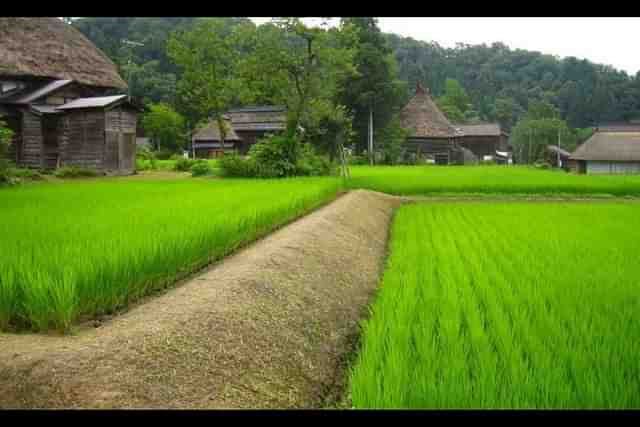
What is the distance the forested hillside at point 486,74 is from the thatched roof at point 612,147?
41.1ft

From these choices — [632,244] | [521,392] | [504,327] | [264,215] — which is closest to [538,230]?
[632,244]

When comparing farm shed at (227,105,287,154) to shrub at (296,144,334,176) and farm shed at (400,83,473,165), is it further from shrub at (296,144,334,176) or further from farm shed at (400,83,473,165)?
shrub at (296,144,334,176)

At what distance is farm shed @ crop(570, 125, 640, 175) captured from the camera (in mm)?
29953

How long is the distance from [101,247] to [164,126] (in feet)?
102

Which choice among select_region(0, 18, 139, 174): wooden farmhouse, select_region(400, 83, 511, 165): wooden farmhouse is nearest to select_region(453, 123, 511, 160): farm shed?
select_region(400, 83, 511, 165): wooden farmhouse

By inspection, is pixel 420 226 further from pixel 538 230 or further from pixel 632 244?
pixel 632 244

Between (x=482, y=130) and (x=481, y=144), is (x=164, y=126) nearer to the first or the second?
(x=482, y=130)

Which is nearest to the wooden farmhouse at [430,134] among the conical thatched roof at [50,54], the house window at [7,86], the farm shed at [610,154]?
the farm shed at [610,154]

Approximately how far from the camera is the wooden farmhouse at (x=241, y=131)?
35.5 metres

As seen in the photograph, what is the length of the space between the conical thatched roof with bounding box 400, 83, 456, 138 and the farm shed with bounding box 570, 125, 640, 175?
9.01 metres

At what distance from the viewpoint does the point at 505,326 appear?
3.36 metres

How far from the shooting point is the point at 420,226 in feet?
30.6

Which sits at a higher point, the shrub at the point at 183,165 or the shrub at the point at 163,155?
the shrub at the point at 163,155

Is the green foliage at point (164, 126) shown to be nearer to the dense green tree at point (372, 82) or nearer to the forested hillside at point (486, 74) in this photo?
the forested hillside at point (486, 74)
